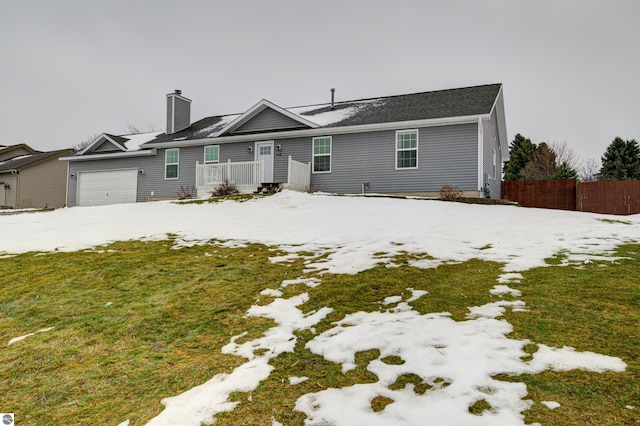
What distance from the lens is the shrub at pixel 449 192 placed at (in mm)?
13711

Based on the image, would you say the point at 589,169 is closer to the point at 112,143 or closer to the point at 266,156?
the point at 266,156

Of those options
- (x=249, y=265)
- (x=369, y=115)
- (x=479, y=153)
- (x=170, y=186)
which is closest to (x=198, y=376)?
(x=249, y=265)

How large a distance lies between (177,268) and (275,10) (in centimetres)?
2068

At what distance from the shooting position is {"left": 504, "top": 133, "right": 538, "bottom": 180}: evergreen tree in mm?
35406

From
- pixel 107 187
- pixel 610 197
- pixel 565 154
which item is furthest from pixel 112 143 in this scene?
pixel 565 154

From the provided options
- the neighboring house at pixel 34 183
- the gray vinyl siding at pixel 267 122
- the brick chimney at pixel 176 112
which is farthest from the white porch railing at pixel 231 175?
the neighboring house at pixel 34 183

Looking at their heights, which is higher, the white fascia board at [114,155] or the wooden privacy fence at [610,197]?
the white fascia board at [114,155]

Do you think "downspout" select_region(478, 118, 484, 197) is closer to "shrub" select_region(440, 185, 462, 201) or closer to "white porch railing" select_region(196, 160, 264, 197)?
"shrub" select_region(440, 185, 462, 201)

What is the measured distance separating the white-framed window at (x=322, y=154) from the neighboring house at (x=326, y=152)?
44 mm

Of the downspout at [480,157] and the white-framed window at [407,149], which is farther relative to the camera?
the white-framed window at [407,149]

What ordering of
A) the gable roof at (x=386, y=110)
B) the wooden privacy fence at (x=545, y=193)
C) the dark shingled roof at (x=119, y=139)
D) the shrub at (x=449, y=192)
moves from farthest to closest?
the dark shingled roof at (x=119, y=139)
the wooden privacy fence at (x=545, y=193)
the gable roof at (x=386, y=110)
the shrub at (x=449, y=192)

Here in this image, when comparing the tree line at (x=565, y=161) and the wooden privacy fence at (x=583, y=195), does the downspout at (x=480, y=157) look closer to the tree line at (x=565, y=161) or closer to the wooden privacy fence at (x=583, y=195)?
the wooden privacy fence at (x=583, y=195)

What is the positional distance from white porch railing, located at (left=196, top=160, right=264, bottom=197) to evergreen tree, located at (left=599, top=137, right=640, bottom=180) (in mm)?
29769

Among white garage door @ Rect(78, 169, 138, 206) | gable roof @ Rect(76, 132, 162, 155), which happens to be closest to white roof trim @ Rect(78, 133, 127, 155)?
gable roof @ Rect(76, 132, 162, 155)
